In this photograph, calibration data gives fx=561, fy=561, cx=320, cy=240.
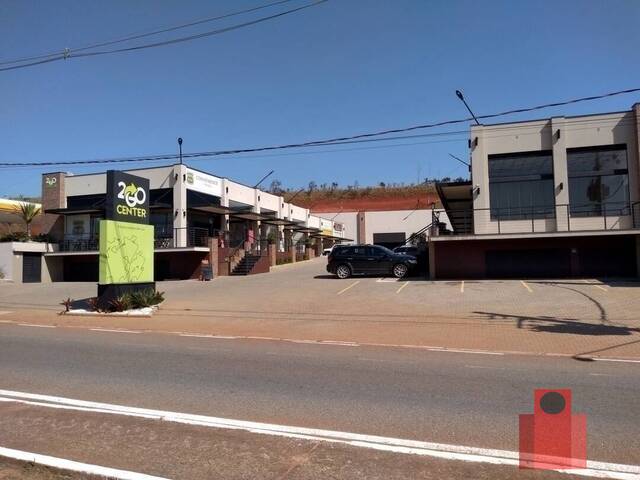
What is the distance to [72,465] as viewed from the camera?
183 inches

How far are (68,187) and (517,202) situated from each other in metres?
29.1

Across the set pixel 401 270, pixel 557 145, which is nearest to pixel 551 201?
pixel 557 145

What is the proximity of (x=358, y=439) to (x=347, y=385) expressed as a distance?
2487 mm

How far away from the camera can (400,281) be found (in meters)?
26.4

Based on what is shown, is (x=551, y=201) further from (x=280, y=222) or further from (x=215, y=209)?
(x=280, y=222)

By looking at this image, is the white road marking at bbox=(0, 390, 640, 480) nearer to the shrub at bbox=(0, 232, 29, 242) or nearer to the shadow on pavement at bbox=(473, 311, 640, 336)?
the shadow on pavement at bbox=(473, 311, 640, 336)

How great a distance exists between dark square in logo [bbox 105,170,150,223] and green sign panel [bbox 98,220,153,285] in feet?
1.02

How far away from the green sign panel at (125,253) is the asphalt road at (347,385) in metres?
7.98

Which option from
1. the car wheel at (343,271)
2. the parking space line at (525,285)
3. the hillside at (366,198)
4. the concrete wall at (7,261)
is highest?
the hillside at (366,198)

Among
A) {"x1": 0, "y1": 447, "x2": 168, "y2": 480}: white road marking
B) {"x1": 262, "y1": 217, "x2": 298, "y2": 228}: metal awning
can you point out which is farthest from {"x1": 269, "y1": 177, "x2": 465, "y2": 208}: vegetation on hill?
{"x1": 0, "y1": 447, "x2": 168, "y2": 480}: white road marking

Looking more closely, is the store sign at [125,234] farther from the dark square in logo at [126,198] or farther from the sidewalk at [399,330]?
the sidewalk at [399,330]

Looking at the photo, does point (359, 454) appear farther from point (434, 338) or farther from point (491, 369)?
point (434, 338)

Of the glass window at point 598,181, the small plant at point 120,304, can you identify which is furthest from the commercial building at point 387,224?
the small plant at point 120,304

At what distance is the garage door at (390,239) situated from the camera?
2847 inches
